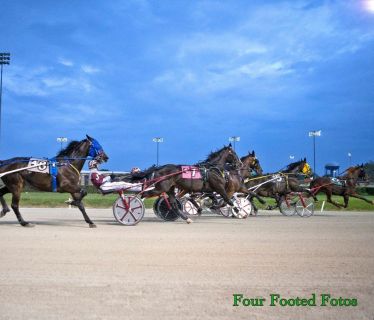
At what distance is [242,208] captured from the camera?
51.2 ft

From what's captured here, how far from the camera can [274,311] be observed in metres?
4.05

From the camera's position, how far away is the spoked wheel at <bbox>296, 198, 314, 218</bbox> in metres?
17.2

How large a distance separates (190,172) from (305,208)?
5.92 meters

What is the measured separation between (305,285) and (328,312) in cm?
89

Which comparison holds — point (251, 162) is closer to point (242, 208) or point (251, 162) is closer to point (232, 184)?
point (242, 208)

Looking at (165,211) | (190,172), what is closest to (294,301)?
(190,172)

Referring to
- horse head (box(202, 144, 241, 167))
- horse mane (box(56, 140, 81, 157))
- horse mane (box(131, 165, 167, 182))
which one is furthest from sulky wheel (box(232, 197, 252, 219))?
horse mane (box(56, 140, 81, 157))

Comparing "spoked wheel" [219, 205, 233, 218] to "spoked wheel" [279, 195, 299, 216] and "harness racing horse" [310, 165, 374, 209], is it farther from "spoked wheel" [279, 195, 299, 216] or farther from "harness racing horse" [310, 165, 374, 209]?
"harness racing horse" [310, 165, 374, 209]

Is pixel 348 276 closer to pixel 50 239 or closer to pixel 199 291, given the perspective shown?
pixel 199 291

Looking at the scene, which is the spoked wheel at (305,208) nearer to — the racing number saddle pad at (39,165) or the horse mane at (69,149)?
the horse mane at (69,149)

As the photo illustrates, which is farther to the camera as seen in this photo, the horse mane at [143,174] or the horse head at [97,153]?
the horse mane at [143,174]

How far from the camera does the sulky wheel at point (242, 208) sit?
1528cm

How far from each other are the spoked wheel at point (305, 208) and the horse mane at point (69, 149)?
9.14 meters

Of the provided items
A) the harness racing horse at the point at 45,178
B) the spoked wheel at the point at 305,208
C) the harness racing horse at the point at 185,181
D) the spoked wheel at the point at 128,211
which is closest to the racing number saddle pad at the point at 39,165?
the harness racing horse at the point at 45,178
